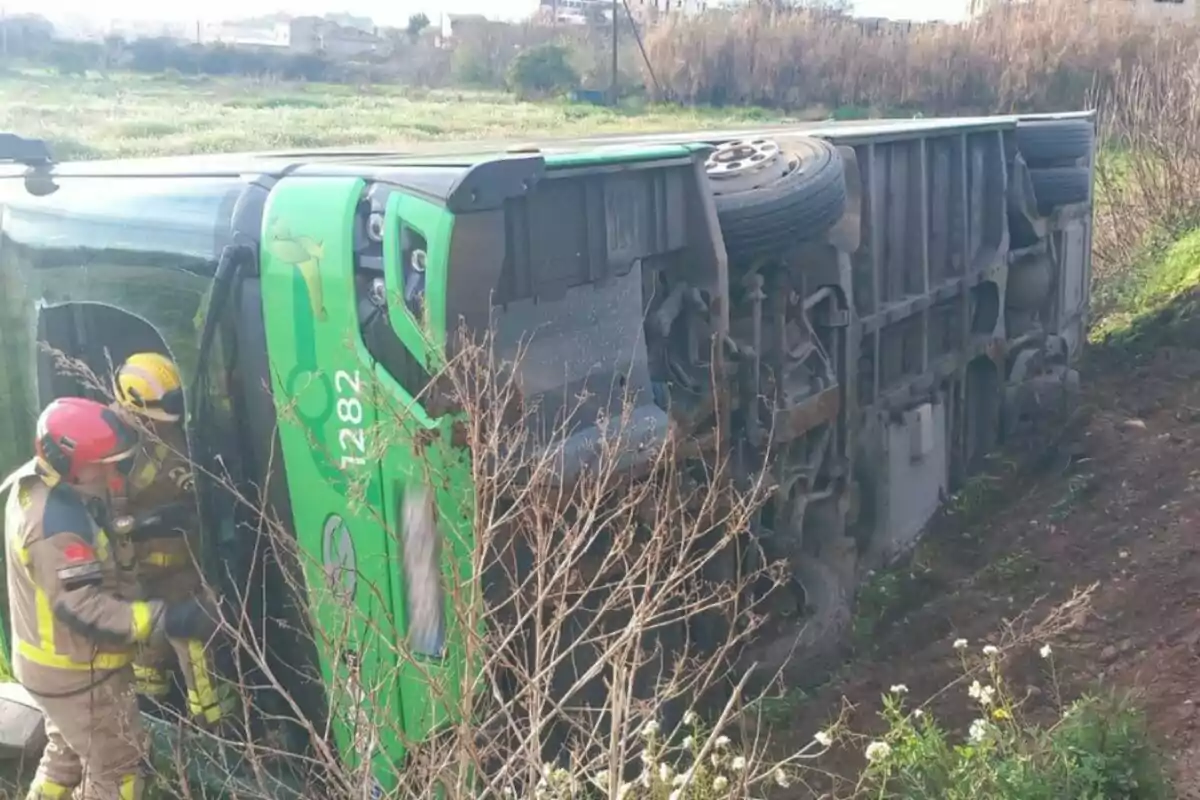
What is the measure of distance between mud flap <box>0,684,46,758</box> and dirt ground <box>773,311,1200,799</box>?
2.57m

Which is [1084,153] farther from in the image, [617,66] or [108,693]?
[617,66]

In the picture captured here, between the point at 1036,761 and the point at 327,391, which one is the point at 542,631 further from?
the point at 1036,761

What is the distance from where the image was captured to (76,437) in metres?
3.67

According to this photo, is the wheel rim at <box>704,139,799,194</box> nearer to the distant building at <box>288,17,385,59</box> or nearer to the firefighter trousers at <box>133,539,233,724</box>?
the firefighter trousers at <box>133,539,233,724</box>

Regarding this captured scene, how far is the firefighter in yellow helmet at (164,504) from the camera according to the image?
3777 millimetres

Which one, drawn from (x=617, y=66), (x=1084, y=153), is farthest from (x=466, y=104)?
(x=1084, y=153)

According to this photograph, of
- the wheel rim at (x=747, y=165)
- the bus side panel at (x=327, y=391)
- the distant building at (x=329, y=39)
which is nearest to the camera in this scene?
the bus side panel at (x=327, y=391)

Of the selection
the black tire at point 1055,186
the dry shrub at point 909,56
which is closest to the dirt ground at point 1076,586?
the black tire at point 1055,186

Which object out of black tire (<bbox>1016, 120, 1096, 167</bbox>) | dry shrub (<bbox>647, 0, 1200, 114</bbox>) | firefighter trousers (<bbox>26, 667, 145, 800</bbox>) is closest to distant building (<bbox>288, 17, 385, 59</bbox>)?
dry shrub (<bbox>647, 0, 1200, 114</bbox>)

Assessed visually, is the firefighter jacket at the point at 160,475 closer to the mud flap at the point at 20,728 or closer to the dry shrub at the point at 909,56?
the mud flap at the point at 20,728

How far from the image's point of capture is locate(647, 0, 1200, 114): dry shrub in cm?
1994

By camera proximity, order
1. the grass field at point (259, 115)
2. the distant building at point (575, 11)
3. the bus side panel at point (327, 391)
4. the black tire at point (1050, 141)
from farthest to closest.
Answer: the distant building at point (575, 11) < the grass field at point (259, 115) < the black tire at point (1050, 141) < the bus side panel at point (327, 391)

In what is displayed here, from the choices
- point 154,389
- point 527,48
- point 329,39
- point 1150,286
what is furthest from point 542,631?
point 329,39

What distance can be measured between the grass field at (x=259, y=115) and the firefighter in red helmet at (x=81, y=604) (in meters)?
10.9
